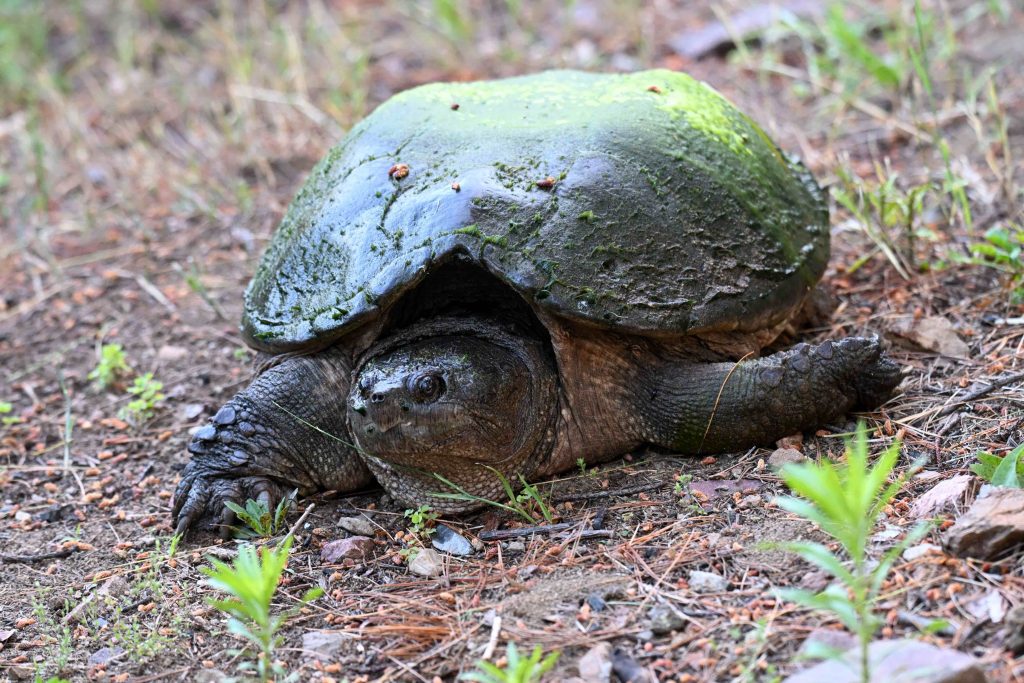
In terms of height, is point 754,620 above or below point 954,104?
below

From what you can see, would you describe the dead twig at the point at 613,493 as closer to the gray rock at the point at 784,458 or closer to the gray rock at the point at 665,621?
the gray rock at the point at 784,458

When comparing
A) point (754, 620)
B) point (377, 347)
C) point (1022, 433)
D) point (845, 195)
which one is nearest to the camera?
point (754, 620)

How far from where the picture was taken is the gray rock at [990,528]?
2.08 m

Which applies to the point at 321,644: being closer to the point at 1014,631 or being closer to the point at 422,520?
the point at 422,520

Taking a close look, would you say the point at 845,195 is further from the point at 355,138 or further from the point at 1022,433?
the point at 355,138

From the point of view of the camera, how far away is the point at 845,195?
12.6 ft

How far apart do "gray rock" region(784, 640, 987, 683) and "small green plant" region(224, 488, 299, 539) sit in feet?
4.88

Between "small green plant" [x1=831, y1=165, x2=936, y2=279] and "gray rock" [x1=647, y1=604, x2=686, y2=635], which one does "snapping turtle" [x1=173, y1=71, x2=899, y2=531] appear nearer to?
"small green plant" [x1=831, y1=165, x2=936, y2=279]

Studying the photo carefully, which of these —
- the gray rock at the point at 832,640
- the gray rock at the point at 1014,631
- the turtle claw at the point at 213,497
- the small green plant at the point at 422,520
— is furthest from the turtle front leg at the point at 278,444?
the gray rock at the point at 1014,631

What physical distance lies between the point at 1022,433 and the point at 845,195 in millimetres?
1488

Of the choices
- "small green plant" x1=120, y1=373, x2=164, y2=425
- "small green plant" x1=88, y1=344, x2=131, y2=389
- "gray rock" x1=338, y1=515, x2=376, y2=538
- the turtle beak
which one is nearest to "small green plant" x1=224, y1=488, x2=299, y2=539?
"gray rock" x1=338, y1=515, x2=376, y2=538

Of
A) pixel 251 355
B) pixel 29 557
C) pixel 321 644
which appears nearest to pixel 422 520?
pixel 321 644

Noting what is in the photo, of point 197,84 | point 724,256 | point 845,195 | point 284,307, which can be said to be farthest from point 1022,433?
point 197,84

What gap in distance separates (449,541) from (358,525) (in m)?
0.28
